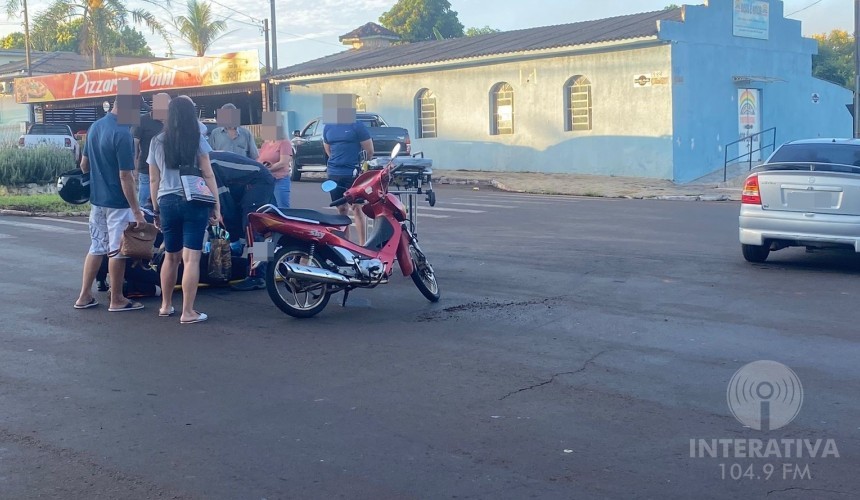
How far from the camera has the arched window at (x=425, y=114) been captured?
3350 centimetres

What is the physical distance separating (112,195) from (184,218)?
2.79 feet

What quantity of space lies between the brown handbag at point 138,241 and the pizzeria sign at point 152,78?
98.1ft

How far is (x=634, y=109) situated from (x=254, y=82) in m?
16.7

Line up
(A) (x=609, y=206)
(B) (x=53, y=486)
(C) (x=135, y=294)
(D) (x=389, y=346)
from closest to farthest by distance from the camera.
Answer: (B) (x=53, y=486) < (D) (x=389, y=346) < (C) (x=135, y=294) < (A) (x=609, y=206)

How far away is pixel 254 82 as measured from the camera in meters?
38.8

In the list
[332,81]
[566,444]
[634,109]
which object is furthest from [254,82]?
[566,444]

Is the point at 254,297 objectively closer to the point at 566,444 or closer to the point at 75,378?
the point at 75,378

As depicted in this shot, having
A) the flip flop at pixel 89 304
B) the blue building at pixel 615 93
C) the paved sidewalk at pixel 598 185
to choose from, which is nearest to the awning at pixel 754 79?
the blue building at pixel 615 93

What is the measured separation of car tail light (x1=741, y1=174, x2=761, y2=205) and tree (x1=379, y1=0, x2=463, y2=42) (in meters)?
58.6

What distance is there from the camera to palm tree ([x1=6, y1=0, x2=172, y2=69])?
1832 inches

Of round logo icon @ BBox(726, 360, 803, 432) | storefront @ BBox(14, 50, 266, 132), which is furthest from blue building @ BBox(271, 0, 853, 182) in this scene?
round logo icon @ BBox(726, 360, 803, 432)

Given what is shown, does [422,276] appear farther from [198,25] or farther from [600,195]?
[198,25]

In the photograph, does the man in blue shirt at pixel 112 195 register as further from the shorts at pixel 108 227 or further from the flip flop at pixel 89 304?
the flip flop at pixel 89 304

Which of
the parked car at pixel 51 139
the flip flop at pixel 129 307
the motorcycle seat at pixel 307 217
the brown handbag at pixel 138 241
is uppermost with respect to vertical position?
the parked car at pixel 51 139
